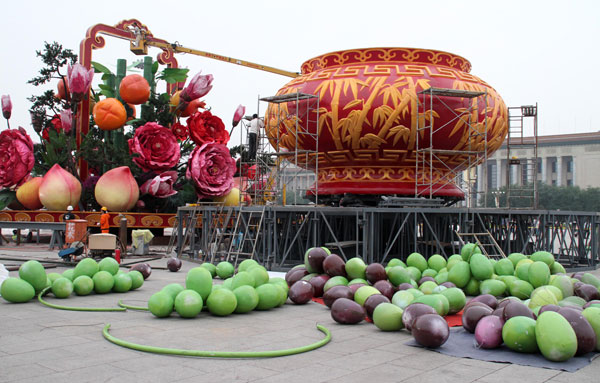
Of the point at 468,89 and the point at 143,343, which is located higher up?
the point at 468,89

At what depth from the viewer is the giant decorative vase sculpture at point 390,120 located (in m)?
19.6

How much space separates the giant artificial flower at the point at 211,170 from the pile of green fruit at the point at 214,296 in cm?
1895

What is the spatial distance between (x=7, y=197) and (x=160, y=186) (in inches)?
317

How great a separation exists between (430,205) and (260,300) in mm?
9192

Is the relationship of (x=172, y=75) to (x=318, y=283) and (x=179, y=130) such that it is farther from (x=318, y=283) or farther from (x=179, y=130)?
(x=318, y=283)

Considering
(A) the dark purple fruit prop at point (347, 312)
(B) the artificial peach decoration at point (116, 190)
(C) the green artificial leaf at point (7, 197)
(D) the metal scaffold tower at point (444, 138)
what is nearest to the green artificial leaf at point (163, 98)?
(B) the artificial peach decoration at point (116, 190)

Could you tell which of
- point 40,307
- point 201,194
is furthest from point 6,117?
point 40,307

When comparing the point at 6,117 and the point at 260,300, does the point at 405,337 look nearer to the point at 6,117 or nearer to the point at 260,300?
the point at 260,300

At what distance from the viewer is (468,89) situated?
20.3 metres

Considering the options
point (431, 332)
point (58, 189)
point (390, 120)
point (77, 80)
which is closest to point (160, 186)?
point (58, 189)

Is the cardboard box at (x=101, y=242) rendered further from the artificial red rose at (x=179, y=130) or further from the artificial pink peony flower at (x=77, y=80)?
the artificial red rose at (x=179, y=130)

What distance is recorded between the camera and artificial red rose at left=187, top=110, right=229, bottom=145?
31328 mm

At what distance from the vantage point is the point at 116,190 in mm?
27984

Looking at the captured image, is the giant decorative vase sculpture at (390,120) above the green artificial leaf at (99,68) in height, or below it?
below
